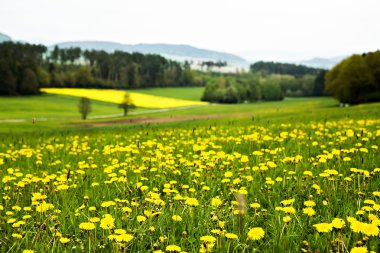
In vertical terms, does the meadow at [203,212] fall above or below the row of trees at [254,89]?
below

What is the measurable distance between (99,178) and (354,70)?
7139 cm

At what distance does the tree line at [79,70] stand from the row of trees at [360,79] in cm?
7807

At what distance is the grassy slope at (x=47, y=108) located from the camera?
63.1 metres

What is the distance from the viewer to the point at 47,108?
240 ft

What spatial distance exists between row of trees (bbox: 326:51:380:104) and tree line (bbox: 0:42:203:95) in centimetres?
7807

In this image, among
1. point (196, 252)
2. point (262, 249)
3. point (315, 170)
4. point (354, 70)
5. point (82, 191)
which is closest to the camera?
point (196, 252)

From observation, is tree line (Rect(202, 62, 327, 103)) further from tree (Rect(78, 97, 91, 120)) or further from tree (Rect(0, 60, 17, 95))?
tree (Rect(0, 60, 17, 95))

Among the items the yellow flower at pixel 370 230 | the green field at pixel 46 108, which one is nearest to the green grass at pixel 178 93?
the green field at pixel 46 108

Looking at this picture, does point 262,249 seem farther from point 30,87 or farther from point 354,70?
point 30,87

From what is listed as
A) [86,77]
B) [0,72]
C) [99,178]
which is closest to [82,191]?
[99,178]

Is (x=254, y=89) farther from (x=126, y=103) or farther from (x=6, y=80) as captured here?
(x=6, y=80)

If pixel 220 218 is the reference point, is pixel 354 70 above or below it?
above

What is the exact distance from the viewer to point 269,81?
129750mm

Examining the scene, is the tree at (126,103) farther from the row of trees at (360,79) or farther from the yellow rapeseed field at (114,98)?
the row of trees at (360,79)
